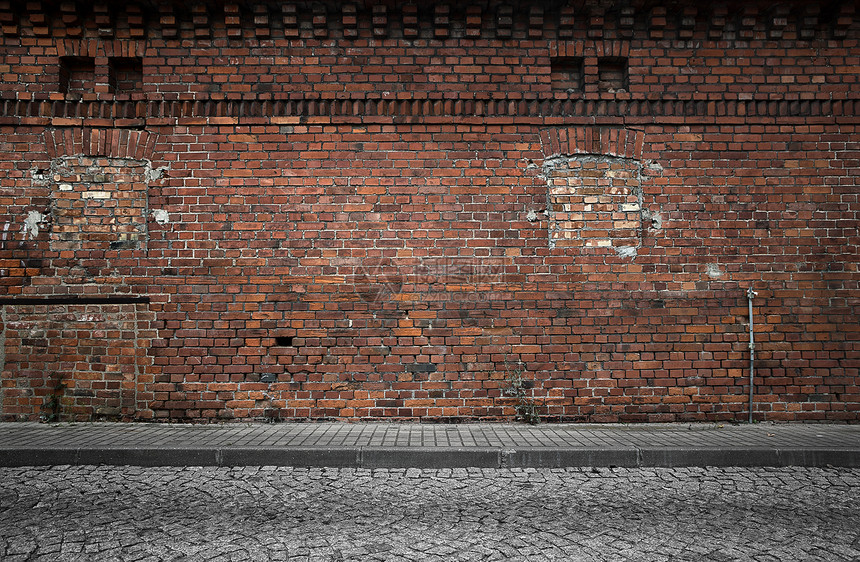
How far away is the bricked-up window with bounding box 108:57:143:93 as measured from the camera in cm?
652

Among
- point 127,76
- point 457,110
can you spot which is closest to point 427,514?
point 457,110

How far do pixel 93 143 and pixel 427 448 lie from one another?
17.4 feet

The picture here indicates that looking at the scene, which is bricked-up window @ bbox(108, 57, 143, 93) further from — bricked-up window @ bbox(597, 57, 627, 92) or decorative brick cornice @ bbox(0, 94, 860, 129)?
bricked-up window @ bbox(597, 57, 627, 92)

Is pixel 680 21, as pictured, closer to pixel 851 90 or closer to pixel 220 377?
pixel 851 90

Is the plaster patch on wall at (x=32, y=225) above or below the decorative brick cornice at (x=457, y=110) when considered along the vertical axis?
below

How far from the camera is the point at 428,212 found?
6.29 meters

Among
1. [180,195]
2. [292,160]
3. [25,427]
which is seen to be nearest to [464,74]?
[292,160]

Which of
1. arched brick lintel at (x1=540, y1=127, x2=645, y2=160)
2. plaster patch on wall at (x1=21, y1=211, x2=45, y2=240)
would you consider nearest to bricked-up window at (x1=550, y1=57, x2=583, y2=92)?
arched brick lintel at (x1=540, y1=127, x2=645, y2=160)

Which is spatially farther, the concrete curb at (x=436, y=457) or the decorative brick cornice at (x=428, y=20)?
the decorative brick cornice at (x=428, y=20)

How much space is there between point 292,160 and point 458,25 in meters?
2.62

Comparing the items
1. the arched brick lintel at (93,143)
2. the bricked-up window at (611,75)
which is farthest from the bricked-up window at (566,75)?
the arched brick lintel at (93,143)

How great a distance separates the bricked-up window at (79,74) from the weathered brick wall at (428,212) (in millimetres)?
81

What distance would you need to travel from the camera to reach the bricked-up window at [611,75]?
21.5 feet

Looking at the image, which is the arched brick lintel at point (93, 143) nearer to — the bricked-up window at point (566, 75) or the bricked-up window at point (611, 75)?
the bricked-up window at point (566, 75)
